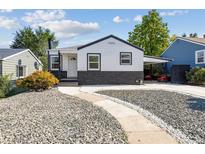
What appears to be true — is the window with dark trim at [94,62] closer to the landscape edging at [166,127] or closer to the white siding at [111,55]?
the white siding at [111,55]

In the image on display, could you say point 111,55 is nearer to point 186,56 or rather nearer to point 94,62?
point 94,62

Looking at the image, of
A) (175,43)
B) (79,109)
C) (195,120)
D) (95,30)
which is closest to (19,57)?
(95,30)

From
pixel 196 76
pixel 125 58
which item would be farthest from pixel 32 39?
pixel 196 76

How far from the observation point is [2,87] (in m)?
15.1

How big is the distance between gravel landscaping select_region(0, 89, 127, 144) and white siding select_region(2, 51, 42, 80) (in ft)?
40.6

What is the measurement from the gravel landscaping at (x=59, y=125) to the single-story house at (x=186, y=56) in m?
15.2

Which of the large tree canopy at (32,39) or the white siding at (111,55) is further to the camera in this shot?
the large tree canopy at (32,39)

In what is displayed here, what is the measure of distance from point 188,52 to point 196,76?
14.8ft

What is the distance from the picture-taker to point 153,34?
32.2 metres

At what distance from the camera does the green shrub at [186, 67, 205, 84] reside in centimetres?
1820

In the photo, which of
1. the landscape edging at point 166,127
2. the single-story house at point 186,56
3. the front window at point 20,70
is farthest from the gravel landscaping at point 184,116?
the front window at point 20,70

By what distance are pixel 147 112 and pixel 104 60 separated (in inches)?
452

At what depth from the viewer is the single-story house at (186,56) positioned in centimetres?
2080
